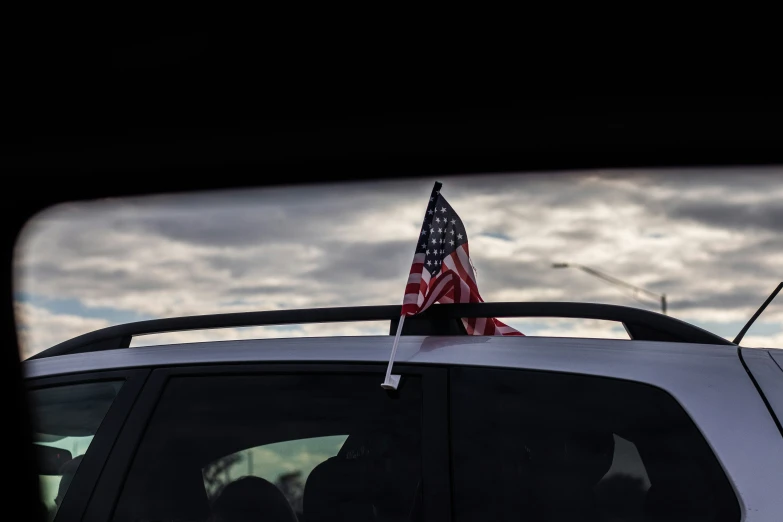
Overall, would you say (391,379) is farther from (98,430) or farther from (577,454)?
(98,430)

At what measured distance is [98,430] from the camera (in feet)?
10.2

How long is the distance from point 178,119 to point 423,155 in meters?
0.91

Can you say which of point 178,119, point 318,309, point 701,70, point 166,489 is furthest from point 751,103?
point 166,489

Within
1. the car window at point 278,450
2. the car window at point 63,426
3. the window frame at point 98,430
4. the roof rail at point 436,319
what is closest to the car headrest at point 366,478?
the car window at point 278,450

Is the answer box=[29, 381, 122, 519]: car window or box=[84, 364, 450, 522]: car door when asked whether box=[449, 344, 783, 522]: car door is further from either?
box=[29, 381, 122, 519]: car window

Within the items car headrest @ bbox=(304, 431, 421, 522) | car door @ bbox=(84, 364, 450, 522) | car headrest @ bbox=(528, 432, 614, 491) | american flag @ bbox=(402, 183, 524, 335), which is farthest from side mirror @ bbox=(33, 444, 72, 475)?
car headrest @ bbox=(528, 432, 614, 491)

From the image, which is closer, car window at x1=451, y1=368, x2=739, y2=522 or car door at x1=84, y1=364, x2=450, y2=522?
car window at x1=451, y1=368, x2=739, y2=522

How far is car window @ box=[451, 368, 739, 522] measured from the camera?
244 cm

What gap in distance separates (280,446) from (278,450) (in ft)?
0.05

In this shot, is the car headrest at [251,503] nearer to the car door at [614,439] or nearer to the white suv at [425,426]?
the white suv at [425,426]

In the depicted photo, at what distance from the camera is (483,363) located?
2.81 meters

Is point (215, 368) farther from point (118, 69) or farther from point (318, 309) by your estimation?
point (118, 69)

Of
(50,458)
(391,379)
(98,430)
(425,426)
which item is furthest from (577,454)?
(50,458)

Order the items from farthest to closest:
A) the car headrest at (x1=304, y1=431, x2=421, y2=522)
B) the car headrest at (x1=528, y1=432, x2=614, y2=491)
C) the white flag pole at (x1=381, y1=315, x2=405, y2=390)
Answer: the white flag pole at (x1=381, y1=315, x2=405, y2=390) → the car headrest at (x1=304, y1=431, x2=421, y2=522) → the car headrest at (x1=528, y1=432, x2=614, y2=491)
